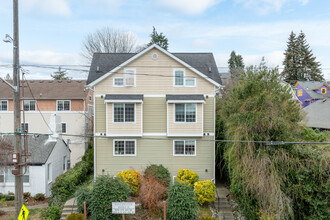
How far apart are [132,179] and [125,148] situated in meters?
2.35

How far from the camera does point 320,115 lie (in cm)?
2506

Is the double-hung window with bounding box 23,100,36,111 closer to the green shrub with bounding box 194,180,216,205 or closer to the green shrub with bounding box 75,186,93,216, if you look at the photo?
the green shrub with bounding box 75,186,93,216

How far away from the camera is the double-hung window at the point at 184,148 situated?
51.8ft

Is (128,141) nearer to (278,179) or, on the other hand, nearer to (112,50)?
(278,179)

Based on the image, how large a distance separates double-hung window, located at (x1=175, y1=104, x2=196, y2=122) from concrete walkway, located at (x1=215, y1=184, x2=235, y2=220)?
196 inches

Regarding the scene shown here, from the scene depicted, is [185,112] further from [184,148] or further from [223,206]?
[223,206]

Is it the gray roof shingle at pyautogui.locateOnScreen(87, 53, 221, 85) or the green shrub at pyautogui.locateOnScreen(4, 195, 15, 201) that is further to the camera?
the gray roof shingle at pyautogui.locateOnScreen(87, 53, 221, 85)

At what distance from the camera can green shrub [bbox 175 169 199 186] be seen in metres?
14.6

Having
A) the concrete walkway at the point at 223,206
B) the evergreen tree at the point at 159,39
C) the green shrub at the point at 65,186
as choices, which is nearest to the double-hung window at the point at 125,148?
the green shrub at the point at 65,186

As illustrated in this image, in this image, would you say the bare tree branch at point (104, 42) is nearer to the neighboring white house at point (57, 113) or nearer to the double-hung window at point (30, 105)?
the neighboring white house at point (57, 113)

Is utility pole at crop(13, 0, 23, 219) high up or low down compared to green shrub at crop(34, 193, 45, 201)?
up

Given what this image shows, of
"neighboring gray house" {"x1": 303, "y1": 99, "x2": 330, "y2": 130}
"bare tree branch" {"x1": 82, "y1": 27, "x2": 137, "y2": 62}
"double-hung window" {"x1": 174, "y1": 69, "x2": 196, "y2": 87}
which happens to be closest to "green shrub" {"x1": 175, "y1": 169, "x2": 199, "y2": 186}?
"double-hung window" {"x1": 174, "y1": 69, "x2": 196, "y2": 87}

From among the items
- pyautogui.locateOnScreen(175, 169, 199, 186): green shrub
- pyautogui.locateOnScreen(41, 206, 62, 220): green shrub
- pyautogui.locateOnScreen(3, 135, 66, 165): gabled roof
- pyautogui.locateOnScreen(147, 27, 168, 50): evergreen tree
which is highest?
pyautogui.locateOnScreen(147, 27, 168, 50): evergreen tree

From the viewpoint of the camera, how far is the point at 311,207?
1048 centimetres
